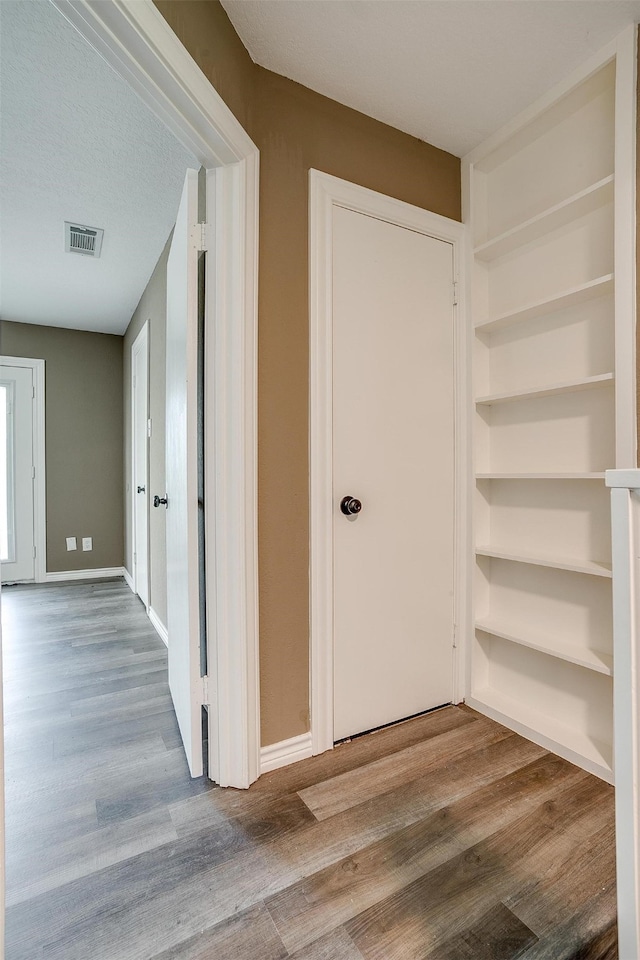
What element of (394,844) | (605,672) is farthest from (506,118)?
(394,844)

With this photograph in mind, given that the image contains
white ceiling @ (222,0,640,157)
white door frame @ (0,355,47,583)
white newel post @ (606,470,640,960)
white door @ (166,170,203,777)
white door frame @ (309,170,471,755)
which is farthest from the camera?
white door frame @ (0,355,47,583)

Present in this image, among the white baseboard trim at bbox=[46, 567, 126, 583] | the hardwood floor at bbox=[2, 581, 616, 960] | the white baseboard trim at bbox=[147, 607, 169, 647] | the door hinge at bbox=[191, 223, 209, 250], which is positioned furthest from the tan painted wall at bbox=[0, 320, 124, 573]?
the door hinge at bbox=[191, 223, 209, 250]

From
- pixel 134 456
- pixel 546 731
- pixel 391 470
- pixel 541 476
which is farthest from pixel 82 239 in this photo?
pixel 546 731

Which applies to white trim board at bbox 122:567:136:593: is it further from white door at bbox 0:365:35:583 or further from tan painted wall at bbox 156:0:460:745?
tan painted wall at bbox 156:0:460:745

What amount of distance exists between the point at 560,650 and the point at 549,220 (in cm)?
163

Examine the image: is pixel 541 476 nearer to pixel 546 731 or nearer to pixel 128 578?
pixel 546 731

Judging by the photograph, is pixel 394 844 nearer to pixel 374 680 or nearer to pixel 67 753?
pixel 374 680

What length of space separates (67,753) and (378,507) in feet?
4.92

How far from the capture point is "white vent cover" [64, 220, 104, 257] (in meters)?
2.67

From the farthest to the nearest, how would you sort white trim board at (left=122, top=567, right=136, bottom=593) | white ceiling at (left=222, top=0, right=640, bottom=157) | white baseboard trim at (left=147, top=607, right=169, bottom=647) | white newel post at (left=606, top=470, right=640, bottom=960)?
white trim board at (left=122, top=567, right=136, bottom=593) → white baseboard trim at (left=147, top=607, right=169, bottom=647) → white ceiling at (left=222, top=0, right=640, bottom=157) → white newel post at (left=606, top=470, right=640, bottom=960)

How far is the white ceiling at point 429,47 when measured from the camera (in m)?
1.38

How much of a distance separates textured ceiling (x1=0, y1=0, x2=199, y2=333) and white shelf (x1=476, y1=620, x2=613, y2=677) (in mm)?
2499

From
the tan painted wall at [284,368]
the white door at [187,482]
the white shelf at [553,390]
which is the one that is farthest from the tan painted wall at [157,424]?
the white shelf at [553,390]

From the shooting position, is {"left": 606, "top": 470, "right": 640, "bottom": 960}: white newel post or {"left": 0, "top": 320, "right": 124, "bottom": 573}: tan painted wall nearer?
{"left": 606, "top": 470, "right": 640, "bottom": 960}: white newel post
